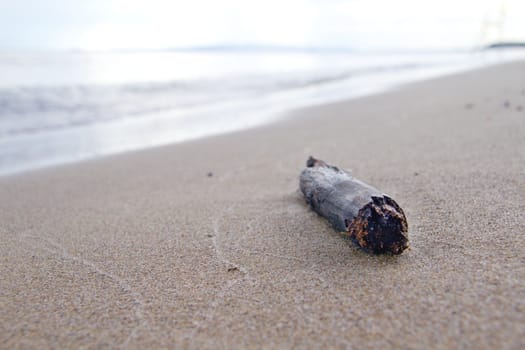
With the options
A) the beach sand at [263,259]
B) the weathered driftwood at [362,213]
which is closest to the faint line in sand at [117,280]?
the beach sand at [263,259]

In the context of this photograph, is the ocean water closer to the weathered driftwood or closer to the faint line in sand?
the faint line in sand

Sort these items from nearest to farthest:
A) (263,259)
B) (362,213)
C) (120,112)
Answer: (362,213)
(263,259)
(120,112)

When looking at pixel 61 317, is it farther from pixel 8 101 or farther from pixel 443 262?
pixel 8 101

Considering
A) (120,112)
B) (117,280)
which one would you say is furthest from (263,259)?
(120,112)

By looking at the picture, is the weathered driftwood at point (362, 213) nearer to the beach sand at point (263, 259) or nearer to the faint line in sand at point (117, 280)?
the beach sand at point (263, 259)

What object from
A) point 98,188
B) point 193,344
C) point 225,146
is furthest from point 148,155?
point 193,344

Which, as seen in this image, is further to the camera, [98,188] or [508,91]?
[508,91]

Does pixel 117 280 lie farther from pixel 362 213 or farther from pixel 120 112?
pixel 120 112
